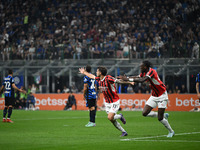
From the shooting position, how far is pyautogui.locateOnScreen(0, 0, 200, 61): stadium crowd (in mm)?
32125

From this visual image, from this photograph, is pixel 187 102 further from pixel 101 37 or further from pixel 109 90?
pixel 109 90

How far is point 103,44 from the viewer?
32.6m

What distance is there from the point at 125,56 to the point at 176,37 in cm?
470

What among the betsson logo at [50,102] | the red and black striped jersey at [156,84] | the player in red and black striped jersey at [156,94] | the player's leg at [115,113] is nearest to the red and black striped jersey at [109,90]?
the player's leg at [115,113]

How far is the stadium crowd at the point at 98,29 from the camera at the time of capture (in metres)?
32.1

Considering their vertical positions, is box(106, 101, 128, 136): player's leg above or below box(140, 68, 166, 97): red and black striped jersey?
below

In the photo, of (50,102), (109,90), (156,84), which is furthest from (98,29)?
(156,84)

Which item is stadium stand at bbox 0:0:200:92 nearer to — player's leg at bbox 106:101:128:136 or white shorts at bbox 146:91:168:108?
white shorts at bbox 146:91:168:108

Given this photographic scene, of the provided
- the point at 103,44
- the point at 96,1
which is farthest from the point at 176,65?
the point at 96,1

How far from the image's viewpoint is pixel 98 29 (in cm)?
3756

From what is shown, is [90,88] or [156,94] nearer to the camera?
[156,94]

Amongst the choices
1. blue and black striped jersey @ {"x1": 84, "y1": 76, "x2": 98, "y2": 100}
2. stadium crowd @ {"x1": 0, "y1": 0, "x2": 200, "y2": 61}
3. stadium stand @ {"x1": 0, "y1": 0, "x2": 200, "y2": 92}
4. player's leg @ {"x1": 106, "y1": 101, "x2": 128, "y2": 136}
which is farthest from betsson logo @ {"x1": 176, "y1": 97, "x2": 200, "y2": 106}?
player's leg @ {"x1": 106, "y1": 101, "x2": 128, "y2": 136}

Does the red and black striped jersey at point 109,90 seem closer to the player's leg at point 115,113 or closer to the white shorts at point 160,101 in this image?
the player's leg at point 115,113

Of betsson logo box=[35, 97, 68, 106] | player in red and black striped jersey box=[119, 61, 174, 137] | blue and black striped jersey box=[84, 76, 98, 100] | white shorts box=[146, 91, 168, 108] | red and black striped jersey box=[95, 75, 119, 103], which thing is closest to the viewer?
player in red and black striped jersey box=[119, 61, 174, 137]
